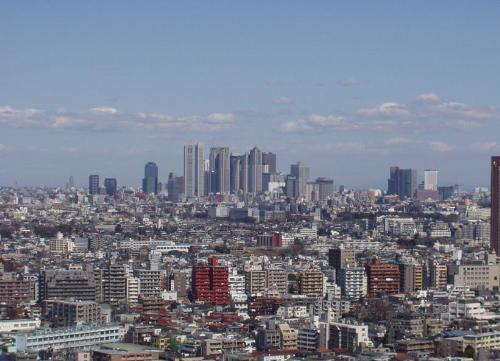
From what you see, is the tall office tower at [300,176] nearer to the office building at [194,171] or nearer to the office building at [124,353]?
the office building at [194,171]

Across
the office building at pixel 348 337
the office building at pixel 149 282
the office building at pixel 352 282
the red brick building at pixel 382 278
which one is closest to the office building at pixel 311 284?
the office building at pixel 352 282

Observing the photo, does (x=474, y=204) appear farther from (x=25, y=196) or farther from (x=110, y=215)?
(x=25, y=196)

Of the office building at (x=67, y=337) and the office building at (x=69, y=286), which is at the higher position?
the office building at (x=69, y=286)

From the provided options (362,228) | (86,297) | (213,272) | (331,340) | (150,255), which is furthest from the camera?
(362,228)

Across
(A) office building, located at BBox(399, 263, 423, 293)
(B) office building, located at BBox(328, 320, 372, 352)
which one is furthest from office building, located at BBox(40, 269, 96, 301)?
(B) office building, located at BBox(328, 320, 372, 352)

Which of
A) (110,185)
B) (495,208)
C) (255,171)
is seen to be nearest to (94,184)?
(110,185)

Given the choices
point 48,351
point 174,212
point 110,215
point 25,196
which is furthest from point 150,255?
point 25,196
